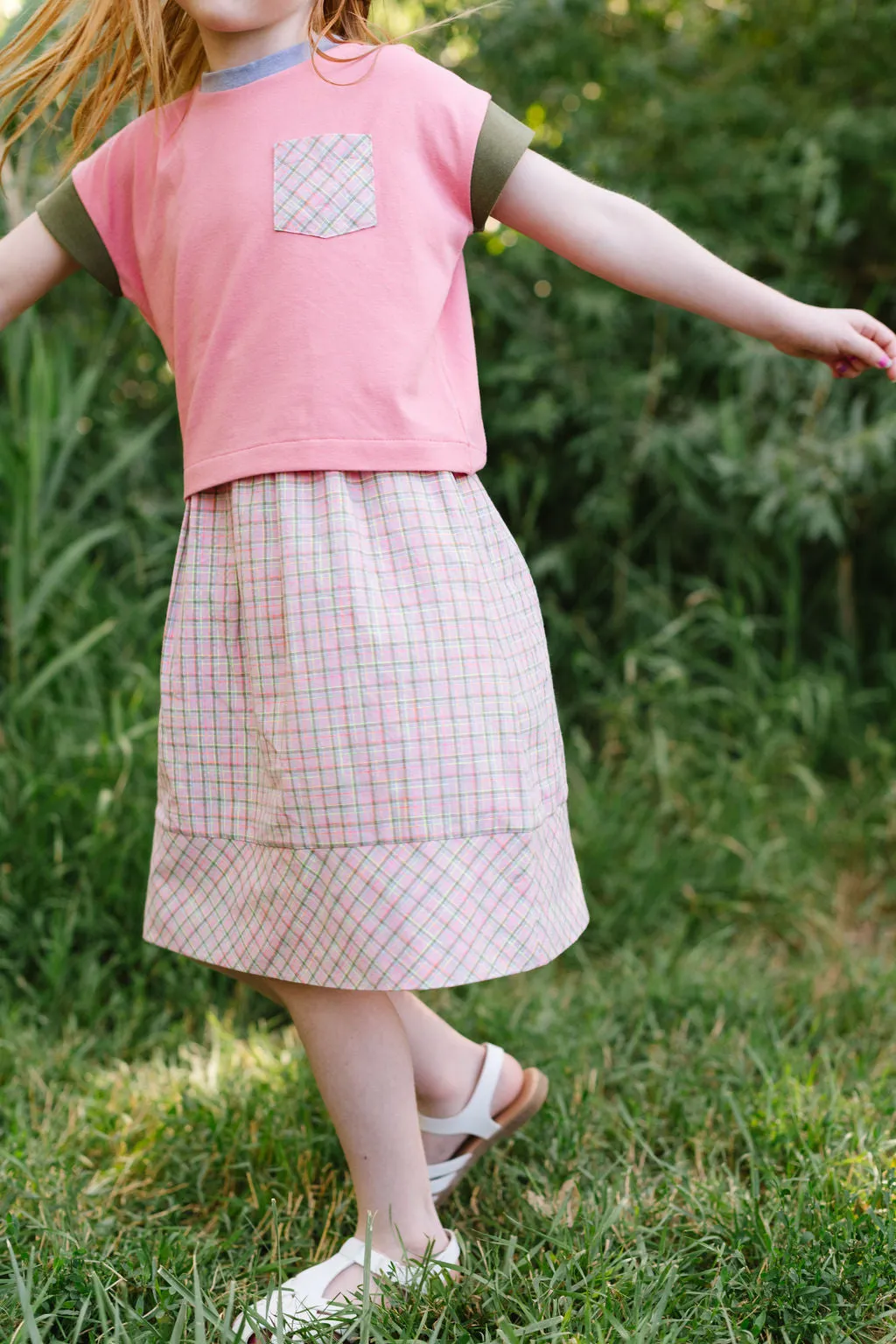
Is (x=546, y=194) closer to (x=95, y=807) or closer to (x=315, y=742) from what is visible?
(x=315, y=742)

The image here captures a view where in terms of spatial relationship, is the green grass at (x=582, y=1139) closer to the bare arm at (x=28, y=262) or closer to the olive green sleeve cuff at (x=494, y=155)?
the bare arm at (x=28, y=262)

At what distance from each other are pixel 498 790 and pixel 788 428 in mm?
2079

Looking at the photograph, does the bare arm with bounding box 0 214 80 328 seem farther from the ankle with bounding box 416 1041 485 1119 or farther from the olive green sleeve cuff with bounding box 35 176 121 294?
the ankle with bounding box 416 1041 485 1119

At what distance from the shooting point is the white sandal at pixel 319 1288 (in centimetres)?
139

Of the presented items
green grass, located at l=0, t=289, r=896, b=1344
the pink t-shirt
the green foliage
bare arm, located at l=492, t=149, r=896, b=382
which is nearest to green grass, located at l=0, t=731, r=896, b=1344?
green grass, located at l=0, t=289, r=896, b=1344

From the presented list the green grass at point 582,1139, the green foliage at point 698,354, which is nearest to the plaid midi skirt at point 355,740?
the green grass at point 582,1139

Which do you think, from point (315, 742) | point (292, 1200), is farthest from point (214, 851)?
point (292, 1200)

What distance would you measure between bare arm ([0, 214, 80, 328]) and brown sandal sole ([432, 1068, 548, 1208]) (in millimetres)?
1228

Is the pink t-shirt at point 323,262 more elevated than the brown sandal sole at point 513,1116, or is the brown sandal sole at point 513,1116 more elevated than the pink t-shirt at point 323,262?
the pink t-shirt at point 323,262

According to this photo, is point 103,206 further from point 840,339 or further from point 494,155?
point 840,339

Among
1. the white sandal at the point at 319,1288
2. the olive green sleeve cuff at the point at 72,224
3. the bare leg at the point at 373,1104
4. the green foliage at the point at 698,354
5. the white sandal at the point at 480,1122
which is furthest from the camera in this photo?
the green foliage at the point at 698,354

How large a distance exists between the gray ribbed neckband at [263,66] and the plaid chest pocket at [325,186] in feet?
0.36

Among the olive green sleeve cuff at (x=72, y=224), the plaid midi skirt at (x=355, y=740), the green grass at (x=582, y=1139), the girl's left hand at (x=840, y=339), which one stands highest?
the olive green sleeve cuff at (x=72, y=224)

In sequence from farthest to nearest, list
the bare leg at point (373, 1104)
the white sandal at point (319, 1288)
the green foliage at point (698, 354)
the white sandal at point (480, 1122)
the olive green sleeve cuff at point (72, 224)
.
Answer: the green foliage at point (698, 354) → the white sandal at point (480, 1122) → the olive green sleeve cuff at point (72, 224) → the bare leg at point (373, 1104) → the white sandal at point (319, 1288)
